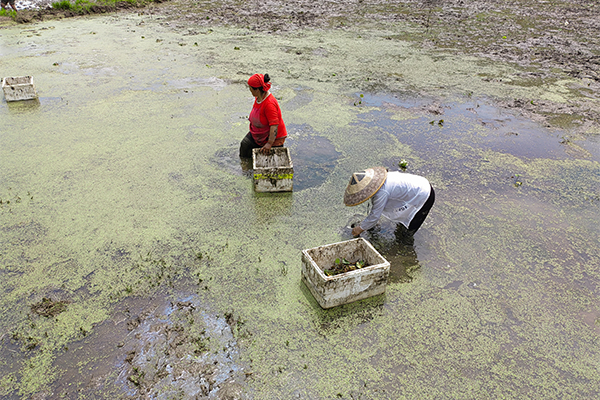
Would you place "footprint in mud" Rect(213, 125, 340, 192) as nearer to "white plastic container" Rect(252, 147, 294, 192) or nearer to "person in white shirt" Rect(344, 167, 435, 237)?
"white plastic container" Rect(252, 147, 294, 192)

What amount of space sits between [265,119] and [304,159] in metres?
0.95

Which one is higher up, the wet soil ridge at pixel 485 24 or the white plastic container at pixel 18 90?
the wet soil ridge at pixel 485 24

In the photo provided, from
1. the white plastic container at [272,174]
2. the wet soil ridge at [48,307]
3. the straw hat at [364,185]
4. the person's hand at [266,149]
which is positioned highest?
the straw hat at [364,185]

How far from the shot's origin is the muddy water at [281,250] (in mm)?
2518

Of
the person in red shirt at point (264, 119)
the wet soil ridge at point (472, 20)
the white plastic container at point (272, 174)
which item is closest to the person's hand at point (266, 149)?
the person in red shirt at point (264, 119)

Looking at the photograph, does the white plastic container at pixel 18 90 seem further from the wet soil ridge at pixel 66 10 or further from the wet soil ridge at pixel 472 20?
the wet soil ridge at pixel 66 10

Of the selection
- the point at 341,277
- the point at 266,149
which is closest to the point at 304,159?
the point at 266,149

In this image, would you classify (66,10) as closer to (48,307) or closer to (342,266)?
(48,307)

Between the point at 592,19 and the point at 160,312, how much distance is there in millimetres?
17274

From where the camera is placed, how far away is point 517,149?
17.8 ft

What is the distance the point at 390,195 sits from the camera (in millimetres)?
3307

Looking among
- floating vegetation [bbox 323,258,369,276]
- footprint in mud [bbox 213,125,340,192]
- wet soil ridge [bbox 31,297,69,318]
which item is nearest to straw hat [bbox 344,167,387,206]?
floating vegetation [bbox 323,258,369,276]

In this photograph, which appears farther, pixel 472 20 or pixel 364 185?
pixel 472 20

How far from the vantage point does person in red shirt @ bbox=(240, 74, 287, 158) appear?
3970 mm
